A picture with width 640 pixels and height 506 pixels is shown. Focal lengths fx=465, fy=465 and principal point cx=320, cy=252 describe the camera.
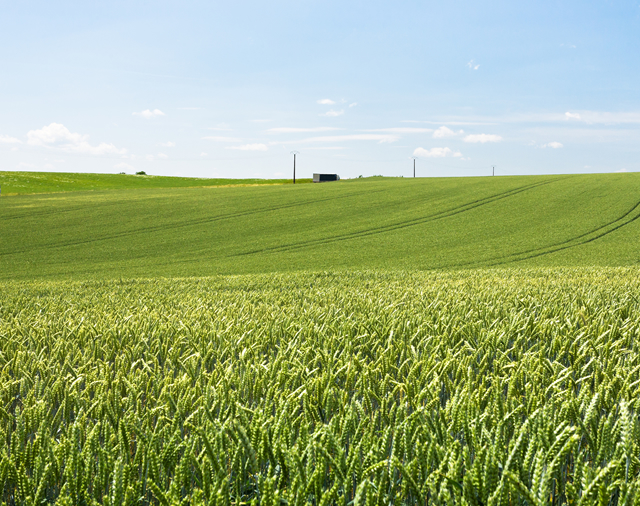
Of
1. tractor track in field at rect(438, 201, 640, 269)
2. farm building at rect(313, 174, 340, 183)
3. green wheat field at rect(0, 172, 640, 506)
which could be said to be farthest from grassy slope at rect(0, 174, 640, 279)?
farm building at rect(313, 174, 340, 183)

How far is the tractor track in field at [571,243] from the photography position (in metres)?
19.4

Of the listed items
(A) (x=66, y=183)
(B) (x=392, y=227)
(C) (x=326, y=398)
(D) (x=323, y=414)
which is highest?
(A) (x=66, y=183)

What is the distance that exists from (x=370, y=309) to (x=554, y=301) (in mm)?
2173

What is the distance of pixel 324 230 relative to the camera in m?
28.8

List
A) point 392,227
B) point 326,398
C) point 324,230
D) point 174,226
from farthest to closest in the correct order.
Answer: point 174,226, point 392,227, point 324,230, point 326,398

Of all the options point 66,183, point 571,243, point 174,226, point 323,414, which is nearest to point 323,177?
point 66,183

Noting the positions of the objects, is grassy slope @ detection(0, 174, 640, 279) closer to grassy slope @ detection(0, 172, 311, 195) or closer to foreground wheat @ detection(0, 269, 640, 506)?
foreground wheat @ detection(0, 269, 640, 506)

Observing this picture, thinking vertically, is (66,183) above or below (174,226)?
above

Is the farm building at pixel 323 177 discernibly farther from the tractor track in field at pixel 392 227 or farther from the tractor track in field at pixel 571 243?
the tractor track in field at pixel 571 243

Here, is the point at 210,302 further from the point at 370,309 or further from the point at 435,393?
the point at 435,393

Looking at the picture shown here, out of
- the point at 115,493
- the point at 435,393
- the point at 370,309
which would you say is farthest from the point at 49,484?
the point at 370,309

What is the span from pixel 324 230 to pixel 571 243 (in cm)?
1348

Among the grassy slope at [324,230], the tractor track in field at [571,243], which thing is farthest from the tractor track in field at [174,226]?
the tractor track in field at [571,243]

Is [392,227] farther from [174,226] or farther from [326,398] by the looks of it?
[326,398]
